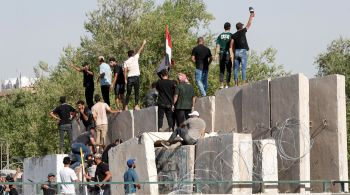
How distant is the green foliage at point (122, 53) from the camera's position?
64.2 metres

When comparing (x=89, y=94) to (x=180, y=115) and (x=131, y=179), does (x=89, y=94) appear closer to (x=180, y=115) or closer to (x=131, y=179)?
(x=180, y=115)

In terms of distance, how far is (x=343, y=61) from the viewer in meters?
72.2

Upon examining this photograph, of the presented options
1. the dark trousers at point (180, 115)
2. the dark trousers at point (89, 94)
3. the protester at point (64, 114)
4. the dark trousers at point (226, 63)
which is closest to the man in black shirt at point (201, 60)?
the dark trousers at point (226, 63)

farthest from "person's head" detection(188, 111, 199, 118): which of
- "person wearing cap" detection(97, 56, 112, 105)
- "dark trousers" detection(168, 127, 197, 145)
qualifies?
"person wearing cap" detection(97, 56, 112, 105)

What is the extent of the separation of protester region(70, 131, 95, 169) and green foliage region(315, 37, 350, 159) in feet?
142

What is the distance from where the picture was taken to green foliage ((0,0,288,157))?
64188 mm

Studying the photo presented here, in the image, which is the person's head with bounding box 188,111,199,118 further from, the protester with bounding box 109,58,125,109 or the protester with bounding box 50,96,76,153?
the protester with bounding box 50,96,76,153

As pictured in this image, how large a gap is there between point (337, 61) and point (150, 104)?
147ft

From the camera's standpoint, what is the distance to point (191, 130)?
24172mm

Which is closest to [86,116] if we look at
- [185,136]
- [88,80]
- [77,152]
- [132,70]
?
[88,80]

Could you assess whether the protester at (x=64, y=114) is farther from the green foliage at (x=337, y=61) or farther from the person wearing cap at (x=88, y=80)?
the green foliage at (x=337, y=61)

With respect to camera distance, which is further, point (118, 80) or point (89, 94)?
point (89, 94)

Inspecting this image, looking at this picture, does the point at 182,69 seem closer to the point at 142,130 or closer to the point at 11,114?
the point at 11,114

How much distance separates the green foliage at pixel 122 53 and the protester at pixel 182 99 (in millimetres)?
36463
